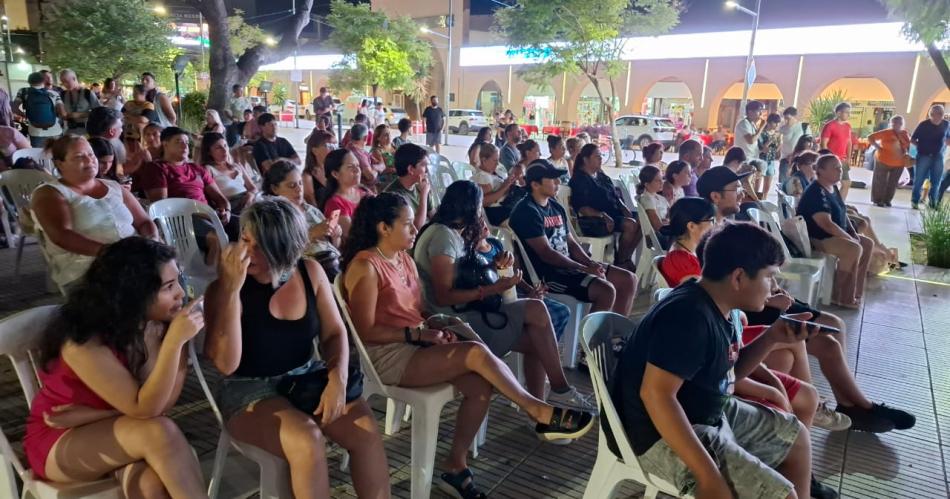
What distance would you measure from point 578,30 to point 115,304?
13.4 meters

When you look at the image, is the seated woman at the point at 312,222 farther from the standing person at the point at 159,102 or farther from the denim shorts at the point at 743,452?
the standing person at the point at 159,102

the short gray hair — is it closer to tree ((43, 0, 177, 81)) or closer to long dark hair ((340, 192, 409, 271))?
long dark hair ((340, 192, 409, 271))

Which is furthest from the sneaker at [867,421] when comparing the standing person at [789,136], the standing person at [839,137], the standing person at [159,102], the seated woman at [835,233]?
A: the standing person at [159,102]

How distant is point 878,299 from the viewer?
5480 mm

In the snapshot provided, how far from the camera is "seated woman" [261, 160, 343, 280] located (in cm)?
347

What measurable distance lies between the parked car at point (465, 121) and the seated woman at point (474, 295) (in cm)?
2482

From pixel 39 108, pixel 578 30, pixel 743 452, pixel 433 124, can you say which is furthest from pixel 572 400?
pixel 578 30

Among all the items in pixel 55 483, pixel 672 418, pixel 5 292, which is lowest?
pixel 5 292

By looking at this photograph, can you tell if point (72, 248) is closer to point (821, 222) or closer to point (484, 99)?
point (821, 222)

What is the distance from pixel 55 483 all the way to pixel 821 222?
528cm

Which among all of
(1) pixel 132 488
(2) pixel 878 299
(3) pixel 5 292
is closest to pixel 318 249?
(1) pixel 132 488

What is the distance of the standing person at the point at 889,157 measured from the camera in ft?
33.7

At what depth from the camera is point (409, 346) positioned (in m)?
2.49

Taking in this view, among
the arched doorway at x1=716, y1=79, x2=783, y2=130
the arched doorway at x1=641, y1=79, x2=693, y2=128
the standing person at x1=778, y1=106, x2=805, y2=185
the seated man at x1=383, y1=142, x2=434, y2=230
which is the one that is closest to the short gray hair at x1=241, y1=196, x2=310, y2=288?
the seated man at x1=383, y1=142, x2=434, y2=230
